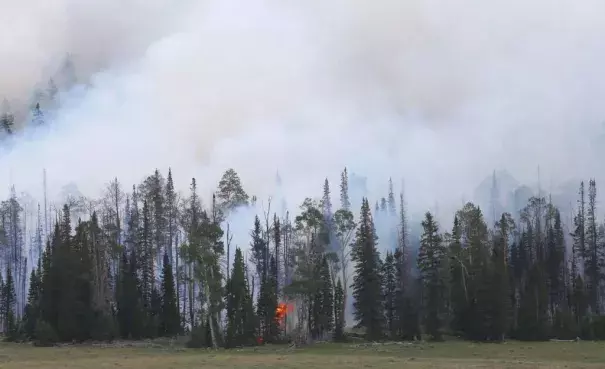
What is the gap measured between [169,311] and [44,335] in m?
18.0

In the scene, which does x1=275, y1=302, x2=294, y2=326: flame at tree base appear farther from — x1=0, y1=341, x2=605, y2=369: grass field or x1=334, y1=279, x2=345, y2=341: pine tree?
x1=0, y1=341, x2=605, y2=369: grass field

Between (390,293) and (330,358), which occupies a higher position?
(390,293)

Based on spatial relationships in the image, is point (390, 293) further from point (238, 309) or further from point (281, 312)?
point (238, 309)

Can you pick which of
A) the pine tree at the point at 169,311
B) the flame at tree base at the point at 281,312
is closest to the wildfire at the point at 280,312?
the flame at tree base at the point at 281,312

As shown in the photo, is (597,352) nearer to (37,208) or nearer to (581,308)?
(581,308)

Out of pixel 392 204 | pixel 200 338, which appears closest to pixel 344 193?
pixel 392 204

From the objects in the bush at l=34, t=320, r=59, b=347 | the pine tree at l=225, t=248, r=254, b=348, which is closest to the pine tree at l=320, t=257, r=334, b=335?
the pine tree at l=225, t=248, r=254, b=348

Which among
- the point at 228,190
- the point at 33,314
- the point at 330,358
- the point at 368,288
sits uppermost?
the point at 228,190

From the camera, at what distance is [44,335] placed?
224 feet

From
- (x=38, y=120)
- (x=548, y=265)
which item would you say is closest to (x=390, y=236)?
(x=548, y=265)

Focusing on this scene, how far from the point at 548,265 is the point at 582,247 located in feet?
20.5

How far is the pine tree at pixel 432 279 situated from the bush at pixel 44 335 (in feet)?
146

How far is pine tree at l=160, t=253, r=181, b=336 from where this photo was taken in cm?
8181

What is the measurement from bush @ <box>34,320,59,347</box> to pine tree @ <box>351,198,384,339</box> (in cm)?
3627
